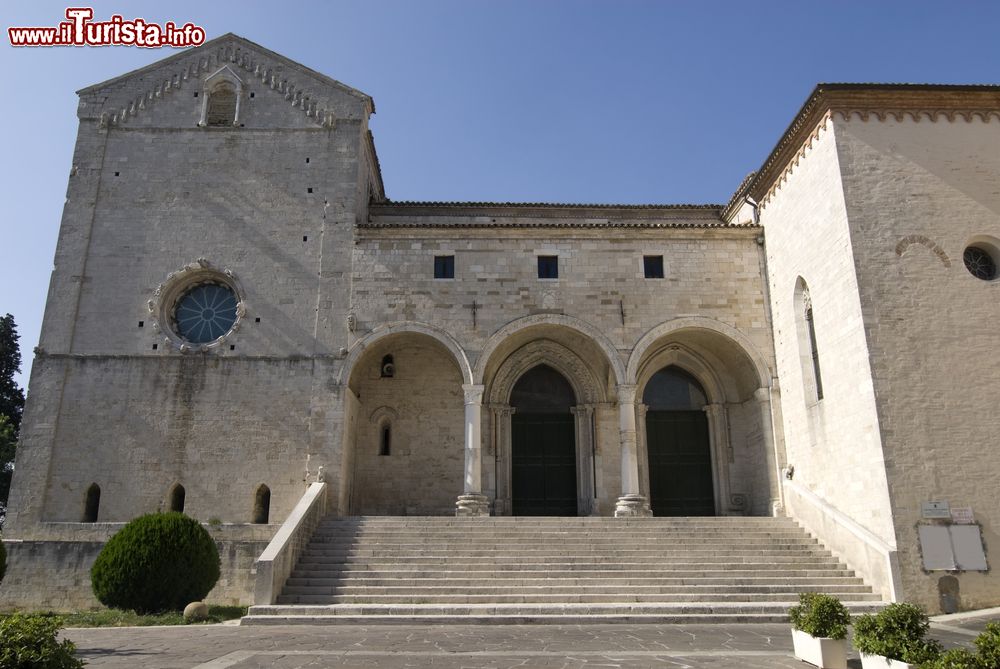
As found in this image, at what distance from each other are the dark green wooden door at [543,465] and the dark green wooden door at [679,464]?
2.18 metres

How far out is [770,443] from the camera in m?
17.2

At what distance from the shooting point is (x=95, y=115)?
19562mm

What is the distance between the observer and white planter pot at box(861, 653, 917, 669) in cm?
664

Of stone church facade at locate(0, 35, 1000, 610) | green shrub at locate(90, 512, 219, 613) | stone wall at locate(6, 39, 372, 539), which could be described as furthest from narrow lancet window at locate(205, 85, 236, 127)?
green shrub at locate(90, 512, 219, 613)

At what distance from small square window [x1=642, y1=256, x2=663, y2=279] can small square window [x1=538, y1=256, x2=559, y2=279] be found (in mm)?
2228

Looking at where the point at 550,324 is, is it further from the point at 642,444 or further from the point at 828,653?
the point at 828,653

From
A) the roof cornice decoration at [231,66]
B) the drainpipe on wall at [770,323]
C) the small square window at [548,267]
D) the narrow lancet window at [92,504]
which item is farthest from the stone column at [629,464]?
the narrow lancet window at [92,504]

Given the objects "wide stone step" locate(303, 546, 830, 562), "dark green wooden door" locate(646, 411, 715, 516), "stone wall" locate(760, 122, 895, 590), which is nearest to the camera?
"stone wall" locate(760, 122, 895, 590)

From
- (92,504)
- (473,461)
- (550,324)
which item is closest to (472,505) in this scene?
(473,461)

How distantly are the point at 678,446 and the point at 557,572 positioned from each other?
23.8 feet

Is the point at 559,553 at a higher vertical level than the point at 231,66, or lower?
lower

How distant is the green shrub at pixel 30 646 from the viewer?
472cm

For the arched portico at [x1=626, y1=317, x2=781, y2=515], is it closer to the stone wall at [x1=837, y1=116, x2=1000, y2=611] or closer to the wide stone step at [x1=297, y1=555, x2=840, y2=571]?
the wide stone step at [x1=297, y1=555, x2=840, y2=571]

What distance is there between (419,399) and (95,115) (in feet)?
38.6
